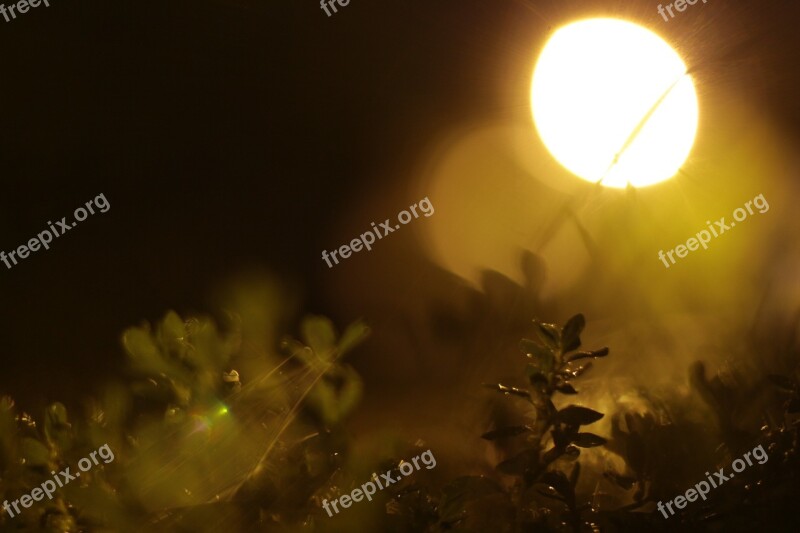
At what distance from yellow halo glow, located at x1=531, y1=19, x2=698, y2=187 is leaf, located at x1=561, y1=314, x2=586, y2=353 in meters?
0.56

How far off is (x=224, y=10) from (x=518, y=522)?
1.99 metres

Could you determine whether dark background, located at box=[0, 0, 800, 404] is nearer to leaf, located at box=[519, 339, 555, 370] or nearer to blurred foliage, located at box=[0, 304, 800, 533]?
blurred foliage, located at box=[0, 304, 800, 533]

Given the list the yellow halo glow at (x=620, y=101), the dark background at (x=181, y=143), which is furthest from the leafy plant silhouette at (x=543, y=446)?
the dark background at (x=181, y=143)

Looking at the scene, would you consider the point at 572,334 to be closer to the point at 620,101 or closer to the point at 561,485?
the point at 561,485

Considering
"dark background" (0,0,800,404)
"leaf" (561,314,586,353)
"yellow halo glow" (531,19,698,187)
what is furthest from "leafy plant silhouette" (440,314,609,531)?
"dark background" (0,0,800,404)

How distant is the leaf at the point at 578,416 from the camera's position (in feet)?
3.79

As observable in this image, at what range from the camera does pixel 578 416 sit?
117cm

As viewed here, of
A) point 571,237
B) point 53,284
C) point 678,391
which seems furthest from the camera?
point 53,284

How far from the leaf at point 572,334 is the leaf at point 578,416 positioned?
97 millimetres

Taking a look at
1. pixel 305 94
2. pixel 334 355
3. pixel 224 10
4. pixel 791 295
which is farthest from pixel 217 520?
pixel 224 10

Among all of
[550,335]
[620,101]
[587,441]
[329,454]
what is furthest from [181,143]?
[587,441]

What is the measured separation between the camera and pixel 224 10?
8.18 ft

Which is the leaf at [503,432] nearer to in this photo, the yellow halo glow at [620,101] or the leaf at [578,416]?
the leaf at [578,416]

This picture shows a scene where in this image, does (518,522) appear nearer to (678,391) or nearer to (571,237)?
(678,391)
